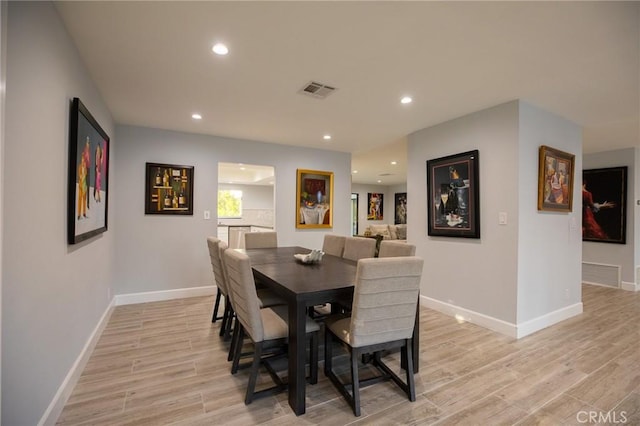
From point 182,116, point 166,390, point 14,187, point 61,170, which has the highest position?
point 182,116

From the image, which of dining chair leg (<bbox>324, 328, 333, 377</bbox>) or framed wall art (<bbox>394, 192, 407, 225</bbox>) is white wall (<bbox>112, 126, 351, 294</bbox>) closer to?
dining chair leg (<bbox>324, 328, 333, 377</bbox>)

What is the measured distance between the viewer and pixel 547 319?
3242 mm

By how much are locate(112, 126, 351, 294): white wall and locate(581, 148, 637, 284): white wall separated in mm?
5338

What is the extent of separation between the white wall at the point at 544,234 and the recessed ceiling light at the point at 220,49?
279 cm

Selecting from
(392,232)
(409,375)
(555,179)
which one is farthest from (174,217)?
(392,232)

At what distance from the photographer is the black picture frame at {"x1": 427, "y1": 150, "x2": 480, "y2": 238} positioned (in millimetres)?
3269

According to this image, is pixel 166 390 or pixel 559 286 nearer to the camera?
pixel 166 390

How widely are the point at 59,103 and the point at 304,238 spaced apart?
12.1 feet

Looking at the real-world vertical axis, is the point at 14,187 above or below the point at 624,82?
below

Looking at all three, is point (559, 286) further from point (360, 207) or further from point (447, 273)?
point (360, 207)

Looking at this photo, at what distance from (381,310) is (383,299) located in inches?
2.9

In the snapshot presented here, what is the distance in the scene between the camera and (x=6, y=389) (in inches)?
47.9

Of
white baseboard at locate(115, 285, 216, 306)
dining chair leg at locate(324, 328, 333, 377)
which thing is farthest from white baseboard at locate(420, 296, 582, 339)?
white baseboard at locate(115, 285, 216, 306)

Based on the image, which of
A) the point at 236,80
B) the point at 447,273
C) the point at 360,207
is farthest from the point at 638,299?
the point at 360,207
